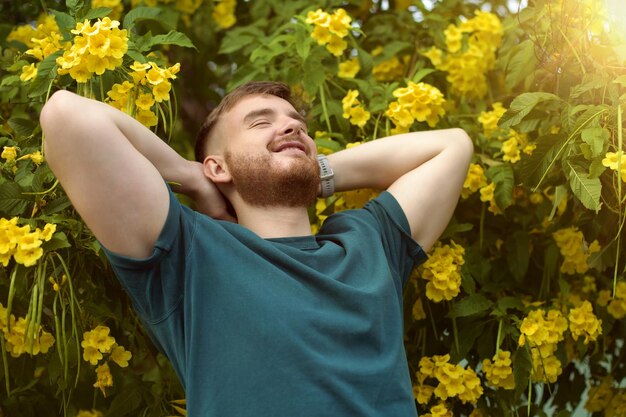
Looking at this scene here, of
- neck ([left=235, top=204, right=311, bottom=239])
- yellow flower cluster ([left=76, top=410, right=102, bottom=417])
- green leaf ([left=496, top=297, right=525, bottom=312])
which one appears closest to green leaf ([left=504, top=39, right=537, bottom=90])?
green leaf ([left=496, top=297, right=525, bottom=312])

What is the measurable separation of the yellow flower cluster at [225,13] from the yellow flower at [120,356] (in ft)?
4.44

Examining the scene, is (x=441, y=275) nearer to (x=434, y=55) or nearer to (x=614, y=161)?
(x=614, y=161)

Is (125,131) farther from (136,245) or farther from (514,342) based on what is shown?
(514,342)

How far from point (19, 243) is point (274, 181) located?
50cm

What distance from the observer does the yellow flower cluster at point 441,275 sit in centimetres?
207

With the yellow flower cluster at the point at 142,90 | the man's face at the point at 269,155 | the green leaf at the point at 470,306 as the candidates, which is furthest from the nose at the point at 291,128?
the green leaf at the point at 470,306

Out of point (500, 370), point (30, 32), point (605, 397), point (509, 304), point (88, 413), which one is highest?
point (30, 32)

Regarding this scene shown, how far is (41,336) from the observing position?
1896mm

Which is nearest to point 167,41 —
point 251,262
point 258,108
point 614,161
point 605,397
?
point 258,108

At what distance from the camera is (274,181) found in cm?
182

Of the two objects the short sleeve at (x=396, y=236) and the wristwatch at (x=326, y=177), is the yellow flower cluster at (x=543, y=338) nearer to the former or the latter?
the short sleeve at (x=396, y=236)

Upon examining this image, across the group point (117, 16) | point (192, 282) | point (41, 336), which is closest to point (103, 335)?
point (41, 336)

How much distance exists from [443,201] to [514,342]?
1.43ft

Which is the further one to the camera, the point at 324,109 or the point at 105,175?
the point at 324,109
